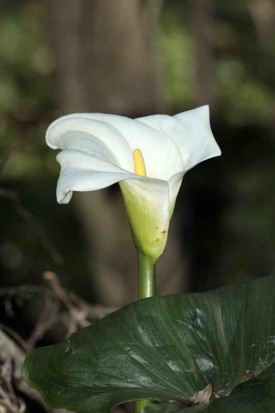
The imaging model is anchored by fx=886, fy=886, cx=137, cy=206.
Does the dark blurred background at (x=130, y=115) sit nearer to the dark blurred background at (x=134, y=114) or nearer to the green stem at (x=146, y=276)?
the dark blurred background at (x=134, y=114)

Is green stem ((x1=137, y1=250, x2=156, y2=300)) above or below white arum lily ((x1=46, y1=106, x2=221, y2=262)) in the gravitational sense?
below

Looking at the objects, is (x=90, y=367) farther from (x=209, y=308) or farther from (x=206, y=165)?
(x=206, y=165)

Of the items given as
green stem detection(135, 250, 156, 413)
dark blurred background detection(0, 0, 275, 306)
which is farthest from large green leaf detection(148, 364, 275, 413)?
dark blurred background detection(0, 0, 275, 306)

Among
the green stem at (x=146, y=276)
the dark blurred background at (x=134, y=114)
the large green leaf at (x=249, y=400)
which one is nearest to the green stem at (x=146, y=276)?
the green stem at (x=146, y=276)

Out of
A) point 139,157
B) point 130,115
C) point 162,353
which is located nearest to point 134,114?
point 130,115

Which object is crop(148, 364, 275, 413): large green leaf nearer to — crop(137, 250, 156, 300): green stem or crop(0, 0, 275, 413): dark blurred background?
crop(137, 250, 156, 300): green stem

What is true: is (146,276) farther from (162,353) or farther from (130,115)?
(130,115)
